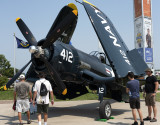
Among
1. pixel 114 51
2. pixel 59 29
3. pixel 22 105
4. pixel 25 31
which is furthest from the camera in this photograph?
pixel 25 31

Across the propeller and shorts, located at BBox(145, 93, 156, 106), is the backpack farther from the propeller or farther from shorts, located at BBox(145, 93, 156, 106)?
shorts, located at BBox(145, 93, 156, 106)

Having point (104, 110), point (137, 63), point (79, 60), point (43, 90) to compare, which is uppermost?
point (79, 60)

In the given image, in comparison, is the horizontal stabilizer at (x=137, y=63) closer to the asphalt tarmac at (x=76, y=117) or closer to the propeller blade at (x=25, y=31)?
the asphalt tarmac at (x=76, y=117)

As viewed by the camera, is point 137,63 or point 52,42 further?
point 137,63

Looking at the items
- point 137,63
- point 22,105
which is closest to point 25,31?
point 22,105

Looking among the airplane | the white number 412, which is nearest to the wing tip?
the airplane

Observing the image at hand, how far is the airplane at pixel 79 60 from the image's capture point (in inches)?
278

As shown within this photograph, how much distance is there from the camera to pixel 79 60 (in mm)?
8219

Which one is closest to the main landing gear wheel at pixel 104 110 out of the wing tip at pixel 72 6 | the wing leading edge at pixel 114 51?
the wing leading edge at pixel 114 51

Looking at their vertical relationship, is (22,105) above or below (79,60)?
below

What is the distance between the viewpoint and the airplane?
278 inches

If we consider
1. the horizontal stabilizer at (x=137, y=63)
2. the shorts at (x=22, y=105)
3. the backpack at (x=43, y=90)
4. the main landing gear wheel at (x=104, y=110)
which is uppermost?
the horizontal stabilizer at (x=137, y=63)

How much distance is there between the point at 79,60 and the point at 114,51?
1427 millimetres

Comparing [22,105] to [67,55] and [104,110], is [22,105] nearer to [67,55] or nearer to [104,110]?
[67,55]
